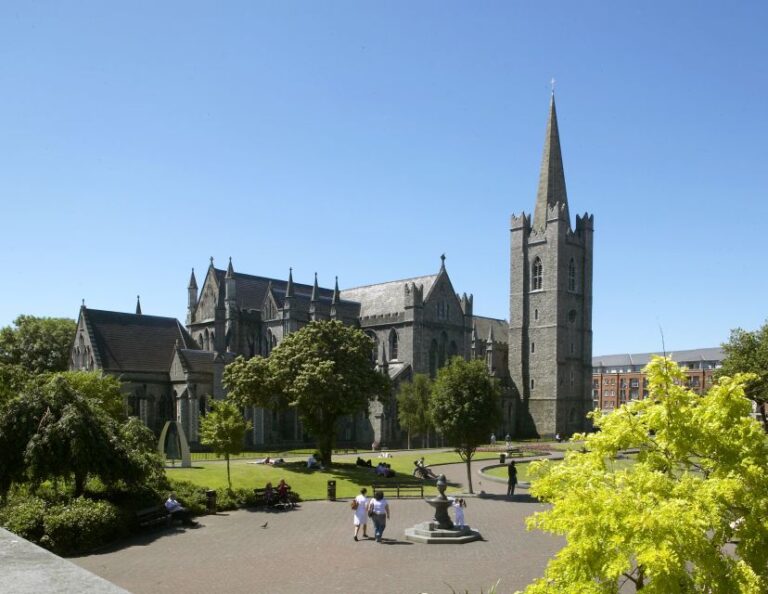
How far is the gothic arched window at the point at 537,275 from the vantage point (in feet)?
269

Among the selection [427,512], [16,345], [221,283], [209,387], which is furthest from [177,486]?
[16,345]

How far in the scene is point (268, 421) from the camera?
61.3 meters

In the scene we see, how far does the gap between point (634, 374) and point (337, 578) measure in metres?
132

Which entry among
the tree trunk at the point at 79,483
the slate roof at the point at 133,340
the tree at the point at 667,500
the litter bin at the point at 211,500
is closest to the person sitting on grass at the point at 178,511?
the litter bin at the point at 211,500

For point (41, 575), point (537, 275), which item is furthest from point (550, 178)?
point (41, 575)

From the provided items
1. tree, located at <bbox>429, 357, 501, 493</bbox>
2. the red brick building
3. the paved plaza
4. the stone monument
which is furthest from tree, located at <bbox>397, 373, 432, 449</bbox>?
the red brick building

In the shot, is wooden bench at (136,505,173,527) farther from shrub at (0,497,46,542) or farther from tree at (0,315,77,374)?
tree at (0,315,77,374)

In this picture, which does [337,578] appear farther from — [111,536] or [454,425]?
[454,425]

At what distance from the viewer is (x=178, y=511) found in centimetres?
2520

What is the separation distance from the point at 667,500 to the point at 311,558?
40.9ft

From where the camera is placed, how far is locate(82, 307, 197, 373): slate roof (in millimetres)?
55719

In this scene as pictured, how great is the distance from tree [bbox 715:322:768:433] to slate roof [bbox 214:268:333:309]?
38.6 metres

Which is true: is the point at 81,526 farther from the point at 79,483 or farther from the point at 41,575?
the point at 41,575

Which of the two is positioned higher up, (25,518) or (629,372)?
(629,372)
